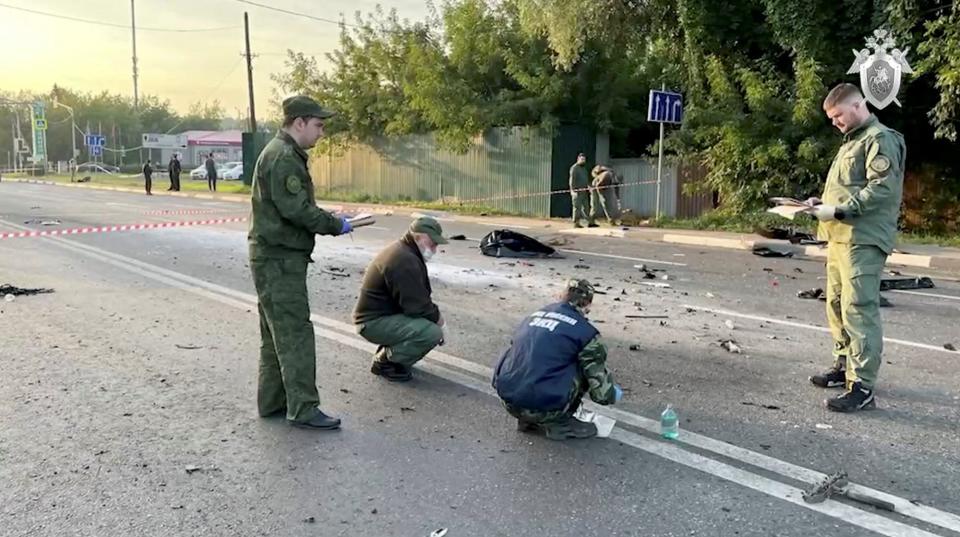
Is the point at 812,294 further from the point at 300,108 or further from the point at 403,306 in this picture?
the point at 300,108

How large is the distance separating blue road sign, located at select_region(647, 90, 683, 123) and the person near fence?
518 inches

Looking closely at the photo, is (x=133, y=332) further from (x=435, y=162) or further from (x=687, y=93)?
(x=435, y=162)

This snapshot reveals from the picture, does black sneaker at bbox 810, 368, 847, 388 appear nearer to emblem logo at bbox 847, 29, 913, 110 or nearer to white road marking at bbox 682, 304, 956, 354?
white road marking at bbox 682, 304, 956, 354

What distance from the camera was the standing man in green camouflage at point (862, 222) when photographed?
16.2ft

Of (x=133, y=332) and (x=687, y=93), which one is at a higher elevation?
(x=687, y=93)

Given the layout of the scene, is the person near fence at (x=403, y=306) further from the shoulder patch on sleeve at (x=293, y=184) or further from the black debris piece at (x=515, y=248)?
the black debris piece at (x=515, y=248)

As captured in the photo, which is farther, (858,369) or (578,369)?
(858,369)

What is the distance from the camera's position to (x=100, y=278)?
10422 mm

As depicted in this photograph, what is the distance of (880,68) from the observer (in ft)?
50.1

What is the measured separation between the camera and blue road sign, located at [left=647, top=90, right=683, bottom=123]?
1781 centimetres

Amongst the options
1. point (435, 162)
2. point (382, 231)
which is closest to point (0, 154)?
point (435, 162)

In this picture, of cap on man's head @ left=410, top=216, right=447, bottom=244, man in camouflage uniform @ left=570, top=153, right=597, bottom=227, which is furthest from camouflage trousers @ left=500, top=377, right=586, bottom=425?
man in camouflage uniform @ left=570, top=153, right=597, bottom=227

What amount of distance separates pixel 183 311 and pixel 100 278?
115 inches

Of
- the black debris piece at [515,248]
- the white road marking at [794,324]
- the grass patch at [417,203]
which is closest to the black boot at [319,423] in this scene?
the white road marking at [794,324]
